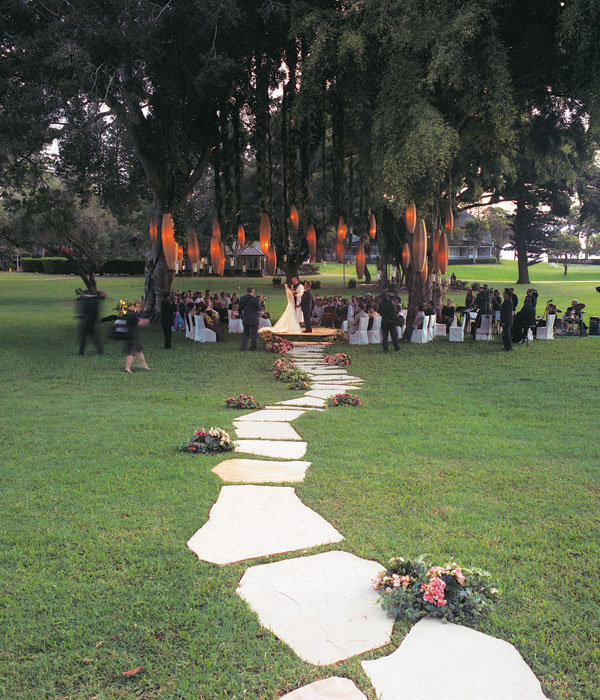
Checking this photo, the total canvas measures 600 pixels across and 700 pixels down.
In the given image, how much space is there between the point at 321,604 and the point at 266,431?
12.9 feet

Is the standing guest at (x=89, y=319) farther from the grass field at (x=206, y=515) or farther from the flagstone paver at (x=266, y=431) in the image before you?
the flagstone paver at (x=266, y=431)

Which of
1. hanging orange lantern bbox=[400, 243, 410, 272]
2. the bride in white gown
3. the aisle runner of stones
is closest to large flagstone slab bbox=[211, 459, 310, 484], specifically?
the aisle runner of stones

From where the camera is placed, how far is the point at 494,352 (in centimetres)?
1530

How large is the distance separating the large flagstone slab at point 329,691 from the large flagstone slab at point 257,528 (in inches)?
48.6

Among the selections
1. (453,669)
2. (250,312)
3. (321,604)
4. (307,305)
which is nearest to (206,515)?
(321,604)

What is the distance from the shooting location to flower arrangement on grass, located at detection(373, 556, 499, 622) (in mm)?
3072

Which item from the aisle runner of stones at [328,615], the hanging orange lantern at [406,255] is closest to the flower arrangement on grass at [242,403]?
the aisle runner of stones at [328,615]

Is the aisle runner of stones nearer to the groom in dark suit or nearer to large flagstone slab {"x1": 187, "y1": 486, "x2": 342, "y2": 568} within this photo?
large flagstone slab {"x1": 187, "y1": 486, "x2": 342, "y2": 568}

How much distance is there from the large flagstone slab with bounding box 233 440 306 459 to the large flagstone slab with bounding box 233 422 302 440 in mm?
198

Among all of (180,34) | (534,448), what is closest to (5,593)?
(534,448)

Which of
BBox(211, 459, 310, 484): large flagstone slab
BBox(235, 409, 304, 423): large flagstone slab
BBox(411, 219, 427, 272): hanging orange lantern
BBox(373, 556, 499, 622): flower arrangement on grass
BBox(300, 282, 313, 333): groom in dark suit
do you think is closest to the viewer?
BBox(373, 556, 499, 622): flower arrangement on grass

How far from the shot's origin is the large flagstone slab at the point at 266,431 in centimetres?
678

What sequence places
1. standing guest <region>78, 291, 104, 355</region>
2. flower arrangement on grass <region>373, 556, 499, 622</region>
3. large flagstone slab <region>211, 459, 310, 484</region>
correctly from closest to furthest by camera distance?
1. flower arrangement on grass <region>373, 556, 499, 622</region>
2. large flagstone slab <region>211, 459, 310, 484</region>
3. standing guest <region>78, 291, 104, 355</region>

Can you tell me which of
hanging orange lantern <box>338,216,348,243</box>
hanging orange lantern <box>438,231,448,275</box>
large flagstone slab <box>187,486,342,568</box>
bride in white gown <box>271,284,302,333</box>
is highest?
hanging orange lantern <box>338,216,348,243</box>
